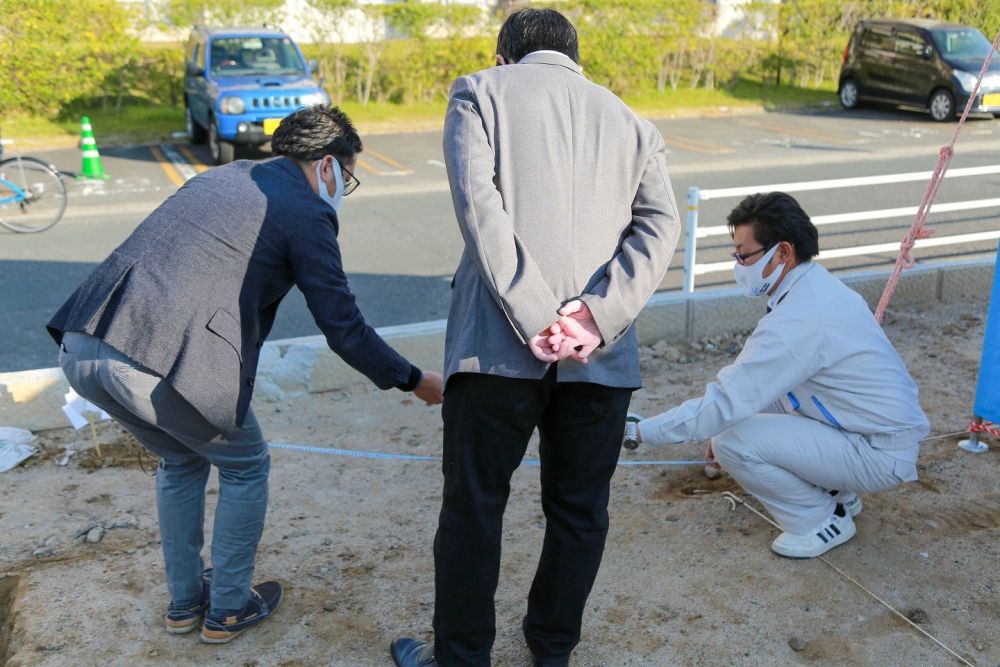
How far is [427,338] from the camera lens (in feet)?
17.6

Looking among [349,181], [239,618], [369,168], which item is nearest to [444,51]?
[369,168]

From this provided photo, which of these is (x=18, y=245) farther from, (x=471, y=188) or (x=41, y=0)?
(x=471, y=188)

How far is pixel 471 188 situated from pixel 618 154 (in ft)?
1.41

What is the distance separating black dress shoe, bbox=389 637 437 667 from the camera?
2959 millimetres

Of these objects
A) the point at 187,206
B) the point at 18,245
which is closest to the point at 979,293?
the point at 187,206

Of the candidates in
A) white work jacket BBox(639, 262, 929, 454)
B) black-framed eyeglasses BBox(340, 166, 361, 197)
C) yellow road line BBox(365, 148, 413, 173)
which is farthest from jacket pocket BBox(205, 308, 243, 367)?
yellow road line BBox(365, 148, 413, 173)

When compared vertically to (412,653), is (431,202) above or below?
below

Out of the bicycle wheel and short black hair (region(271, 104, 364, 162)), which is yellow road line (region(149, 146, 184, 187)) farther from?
short black hair (region(271, 104, 364, 162))

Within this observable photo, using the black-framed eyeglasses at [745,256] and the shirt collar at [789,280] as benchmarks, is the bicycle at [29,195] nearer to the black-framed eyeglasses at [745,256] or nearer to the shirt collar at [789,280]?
the black-framed eyeglasses at [745,256]

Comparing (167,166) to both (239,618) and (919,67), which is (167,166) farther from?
(919,67)

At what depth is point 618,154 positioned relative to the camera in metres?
2.55

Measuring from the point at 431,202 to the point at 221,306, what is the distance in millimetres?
8150

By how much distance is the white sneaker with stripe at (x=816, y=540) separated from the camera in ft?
11.8

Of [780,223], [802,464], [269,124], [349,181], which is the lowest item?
[269,124]
